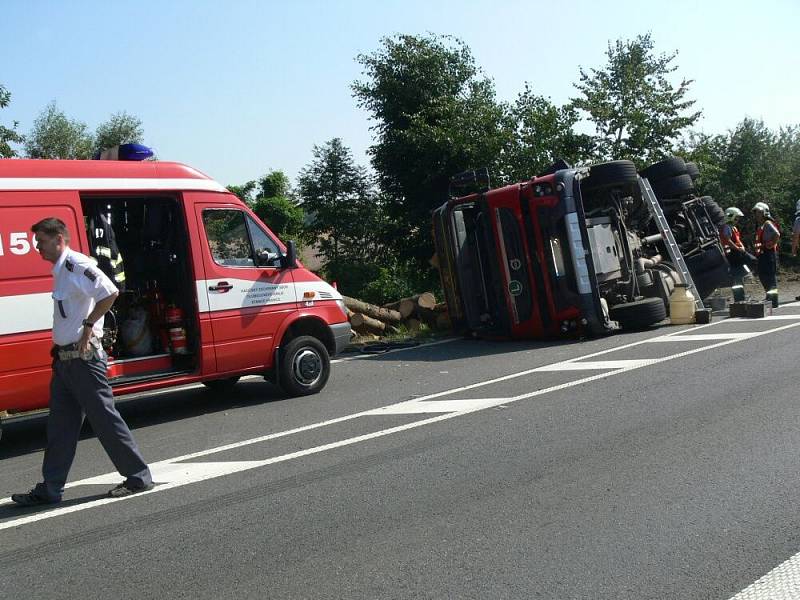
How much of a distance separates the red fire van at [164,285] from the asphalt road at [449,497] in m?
0.61

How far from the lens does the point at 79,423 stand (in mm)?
5602

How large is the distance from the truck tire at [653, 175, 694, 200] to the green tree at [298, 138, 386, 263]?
10309mm

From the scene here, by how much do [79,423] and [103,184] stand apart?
9.68ft

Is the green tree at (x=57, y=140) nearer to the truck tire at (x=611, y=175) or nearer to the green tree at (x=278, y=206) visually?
the green tree at (x=278, y=206)

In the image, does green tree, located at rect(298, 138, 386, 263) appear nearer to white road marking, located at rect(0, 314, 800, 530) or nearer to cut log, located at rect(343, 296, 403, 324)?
cut log, located at rect(343, 296, 403, 324)

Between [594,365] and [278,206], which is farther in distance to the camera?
[278,206]

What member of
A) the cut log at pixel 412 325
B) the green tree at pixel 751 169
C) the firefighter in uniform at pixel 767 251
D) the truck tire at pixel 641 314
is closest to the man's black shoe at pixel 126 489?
the truck tire at pixel 641 314

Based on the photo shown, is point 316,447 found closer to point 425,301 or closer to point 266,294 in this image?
point 266,294

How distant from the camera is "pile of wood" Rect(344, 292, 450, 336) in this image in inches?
562

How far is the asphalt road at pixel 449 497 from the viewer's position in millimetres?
3893

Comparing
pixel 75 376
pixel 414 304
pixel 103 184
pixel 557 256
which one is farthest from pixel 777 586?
pixel 414 304

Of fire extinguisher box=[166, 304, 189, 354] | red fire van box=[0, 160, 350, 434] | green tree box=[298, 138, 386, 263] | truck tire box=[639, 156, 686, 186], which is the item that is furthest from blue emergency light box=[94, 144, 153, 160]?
green tree box=[298, 138, 386, 263]

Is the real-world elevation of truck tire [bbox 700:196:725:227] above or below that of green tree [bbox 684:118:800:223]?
below

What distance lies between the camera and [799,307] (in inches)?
543
